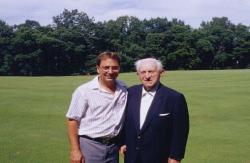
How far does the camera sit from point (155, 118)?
6.11 meters

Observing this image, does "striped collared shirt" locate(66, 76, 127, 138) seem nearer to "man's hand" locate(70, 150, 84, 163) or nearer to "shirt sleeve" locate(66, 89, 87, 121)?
"shirt sleeve" locate(66, 89, 87, 121)

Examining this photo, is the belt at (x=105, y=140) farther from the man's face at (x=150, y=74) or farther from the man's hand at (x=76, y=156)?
the man's face at (x=150, y=74)

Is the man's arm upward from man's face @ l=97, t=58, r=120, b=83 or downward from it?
downward

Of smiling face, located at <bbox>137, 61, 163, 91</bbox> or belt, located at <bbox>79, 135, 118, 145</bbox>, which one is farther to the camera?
belt, located at <bbox>79, 135, 118, 145</bbox>

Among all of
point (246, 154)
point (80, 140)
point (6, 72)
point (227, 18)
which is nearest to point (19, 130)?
point (246, 154)

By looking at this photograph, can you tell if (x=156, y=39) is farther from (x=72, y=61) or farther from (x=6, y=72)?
(x=6, y=72)

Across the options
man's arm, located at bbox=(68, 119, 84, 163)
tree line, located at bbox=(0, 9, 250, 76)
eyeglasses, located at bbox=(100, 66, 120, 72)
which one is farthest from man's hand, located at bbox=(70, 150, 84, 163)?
tree line, located at bbox=(0, 9, 250, 76)

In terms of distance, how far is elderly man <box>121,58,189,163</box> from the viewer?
6.14 m

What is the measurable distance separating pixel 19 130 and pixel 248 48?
87.2 m

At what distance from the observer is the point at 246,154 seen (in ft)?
39.8

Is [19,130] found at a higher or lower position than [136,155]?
lower

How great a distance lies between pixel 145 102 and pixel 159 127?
1.23 ft

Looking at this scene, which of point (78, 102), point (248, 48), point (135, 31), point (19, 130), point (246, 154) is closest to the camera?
point (78, 102)

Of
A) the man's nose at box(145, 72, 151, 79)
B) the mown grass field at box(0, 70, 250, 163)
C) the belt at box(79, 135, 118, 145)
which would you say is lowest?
the mown grass field at box(0, 70, 250, 163)
